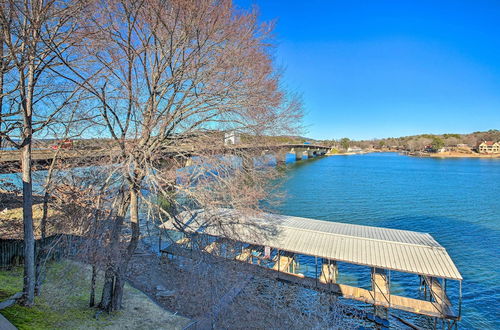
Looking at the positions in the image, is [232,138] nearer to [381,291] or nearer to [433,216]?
[381,291]

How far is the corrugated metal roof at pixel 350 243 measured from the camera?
33.3 feet

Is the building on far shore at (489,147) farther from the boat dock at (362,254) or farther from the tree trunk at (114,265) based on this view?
the tree trunk at (114,265)

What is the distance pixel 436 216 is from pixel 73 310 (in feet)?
88.9

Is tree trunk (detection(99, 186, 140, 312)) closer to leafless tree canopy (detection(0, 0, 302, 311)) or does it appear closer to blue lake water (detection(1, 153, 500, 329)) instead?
leafless tree canopy (detection(0, 0, 302, 311))

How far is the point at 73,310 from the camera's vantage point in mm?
7906

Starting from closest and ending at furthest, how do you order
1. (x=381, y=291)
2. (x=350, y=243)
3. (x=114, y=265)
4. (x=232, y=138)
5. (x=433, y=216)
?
1. (x=114, y=265)
2. (x=232, y=138)
3. (x=381, y=291)
4. (x=350, y=243)
5. (x=433, y=216)

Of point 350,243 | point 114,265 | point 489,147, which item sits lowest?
point 350,243

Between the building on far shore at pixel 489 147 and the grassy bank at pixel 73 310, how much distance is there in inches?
5528

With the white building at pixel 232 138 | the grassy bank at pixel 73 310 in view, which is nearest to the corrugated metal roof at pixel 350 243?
the white building at pixel 232 138

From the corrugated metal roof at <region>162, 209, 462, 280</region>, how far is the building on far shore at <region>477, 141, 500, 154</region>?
428ft

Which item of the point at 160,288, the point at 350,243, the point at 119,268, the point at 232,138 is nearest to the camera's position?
the point at 119,268

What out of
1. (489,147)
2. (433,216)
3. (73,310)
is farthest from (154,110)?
(489,147)

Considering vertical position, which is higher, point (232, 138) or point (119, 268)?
point (232, 138)

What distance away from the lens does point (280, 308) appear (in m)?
10.7
